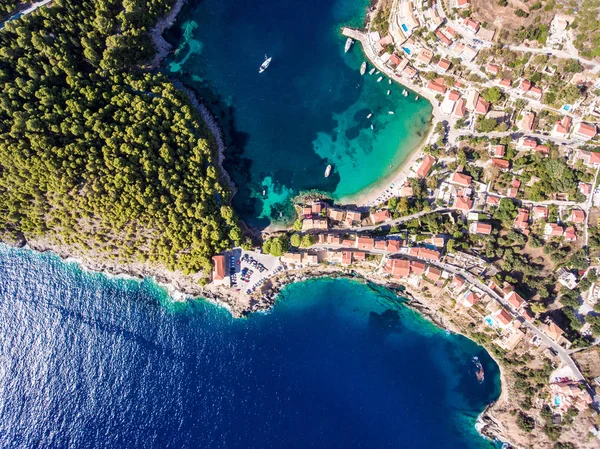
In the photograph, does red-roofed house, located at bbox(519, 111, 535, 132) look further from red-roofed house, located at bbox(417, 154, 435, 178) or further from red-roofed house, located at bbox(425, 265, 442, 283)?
red-roofed house, located at bbox(425, 265, 442, 283)

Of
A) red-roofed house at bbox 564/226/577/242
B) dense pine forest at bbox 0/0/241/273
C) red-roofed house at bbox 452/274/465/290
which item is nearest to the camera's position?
dense pine forest at bbox 0/0/241/273

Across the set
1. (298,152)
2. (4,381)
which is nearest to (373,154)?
(298,152)

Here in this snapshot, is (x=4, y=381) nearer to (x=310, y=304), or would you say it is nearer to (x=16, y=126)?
(x=16, y=126)

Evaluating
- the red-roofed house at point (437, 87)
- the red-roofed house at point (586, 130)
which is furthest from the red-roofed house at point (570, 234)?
the red-roofed house at point (437, 87)

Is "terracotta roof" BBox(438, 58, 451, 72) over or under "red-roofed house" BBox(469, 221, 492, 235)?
over

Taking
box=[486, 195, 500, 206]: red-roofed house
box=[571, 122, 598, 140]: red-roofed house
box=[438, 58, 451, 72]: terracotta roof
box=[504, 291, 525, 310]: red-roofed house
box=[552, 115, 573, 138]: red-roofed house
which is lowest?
box=[504, 291, 525, 310]: red-roofed house

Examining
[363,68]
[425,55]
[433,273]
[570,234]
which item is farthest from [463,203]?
[363,68]

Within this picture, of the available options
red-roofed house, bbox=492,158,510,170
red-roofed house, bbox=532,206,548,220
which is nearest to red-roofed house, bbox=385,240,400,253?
red-roofed house, bbox=492,158,510,170
